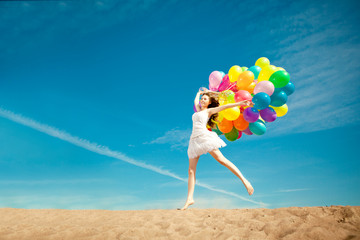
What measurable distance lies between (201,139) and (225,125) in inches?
40.2

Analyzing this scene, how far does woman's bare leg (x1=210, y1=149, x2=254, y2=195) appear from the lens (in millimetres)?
6141

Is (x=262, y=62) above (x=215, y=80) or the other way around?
above

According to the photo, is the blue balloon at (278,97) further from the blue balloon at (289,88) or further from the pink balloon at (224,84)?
the pink balloon at (224,84)

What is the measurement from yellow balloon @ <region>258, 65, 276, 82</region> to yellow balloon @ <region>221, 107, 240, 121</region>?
107 centimetres

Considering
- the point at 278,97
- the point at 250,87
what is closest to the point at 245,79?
the point at 250,87

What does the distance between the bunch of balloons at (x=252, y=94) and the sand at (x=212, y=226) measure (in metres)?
2.11

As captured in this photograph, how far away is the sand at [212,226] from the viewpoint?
447 centimetres

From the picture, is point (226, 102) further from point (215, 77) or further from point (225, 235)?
point (225, 235)

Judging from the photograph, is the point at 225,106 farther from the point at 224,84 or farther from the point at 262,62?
the point at 262,62

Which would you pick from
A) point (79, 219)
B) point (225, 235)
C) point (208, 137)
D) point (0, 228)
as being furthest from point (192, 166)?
point (0, 228)

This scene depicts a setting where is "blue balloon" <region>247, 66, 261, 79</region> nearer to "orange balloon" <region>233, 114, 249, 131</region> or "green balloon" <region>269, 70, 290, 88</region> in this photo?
"green balloon" <region>269, 70, 290, 88</region>

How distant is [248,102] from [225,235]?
2978 millimetres

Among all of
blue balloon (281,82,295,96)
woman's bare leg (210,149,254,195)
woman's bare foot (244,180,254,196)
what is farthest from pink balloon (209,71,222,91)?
woman's bare foot (244,180,254,196)

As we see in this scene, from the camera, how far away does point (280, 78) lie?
21.3ft
